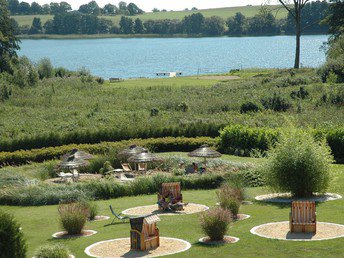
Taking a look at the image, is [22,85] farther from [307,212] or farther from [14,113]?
[307,212]

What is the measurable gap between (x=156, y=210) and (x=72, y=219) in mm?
4446

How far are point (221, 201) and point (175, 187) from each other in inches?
114

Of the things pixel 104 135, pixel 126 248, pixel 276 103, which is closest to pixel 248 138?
pixel 104 135

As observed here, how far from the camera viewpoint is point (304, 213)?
21.8 meters

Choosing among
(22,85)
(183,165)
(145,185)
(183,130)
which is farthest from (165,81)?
(145,185)

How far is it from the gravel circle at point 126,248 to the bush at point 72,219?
1409mm

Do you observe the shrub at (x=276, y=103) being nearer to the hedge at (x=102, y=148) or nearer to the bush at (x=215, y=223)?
the hedge at (x=102, y=148)

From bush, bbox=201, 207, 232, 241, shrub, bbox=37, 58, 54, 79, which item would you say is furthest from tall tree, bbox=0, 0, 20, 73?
bush, bbox=201, 207, 232, 241

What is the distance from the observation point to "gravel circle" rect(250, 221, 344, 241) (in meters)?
21.1

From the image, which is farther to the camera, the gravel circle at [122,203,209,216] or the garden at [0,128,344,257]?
the gravel circle at [122,203,209,216]

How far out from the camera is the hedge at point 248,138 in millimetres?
38062

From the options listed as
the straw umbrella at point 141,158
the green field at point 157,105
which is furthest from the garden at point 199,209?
the green field at point 157,105

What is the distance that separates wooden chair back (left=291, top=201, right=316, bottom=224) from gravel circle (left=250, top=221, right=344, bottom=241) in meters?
0.40

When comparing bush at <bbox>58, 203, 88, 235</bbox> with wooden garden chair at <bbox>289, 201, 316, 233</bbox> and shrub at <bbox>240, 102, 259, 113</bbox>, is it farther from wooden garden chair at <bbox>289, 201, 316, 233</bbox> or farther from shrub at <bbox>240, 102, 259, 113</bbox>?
shrub at <bbox>240, 102, 259, 113</bbox>
